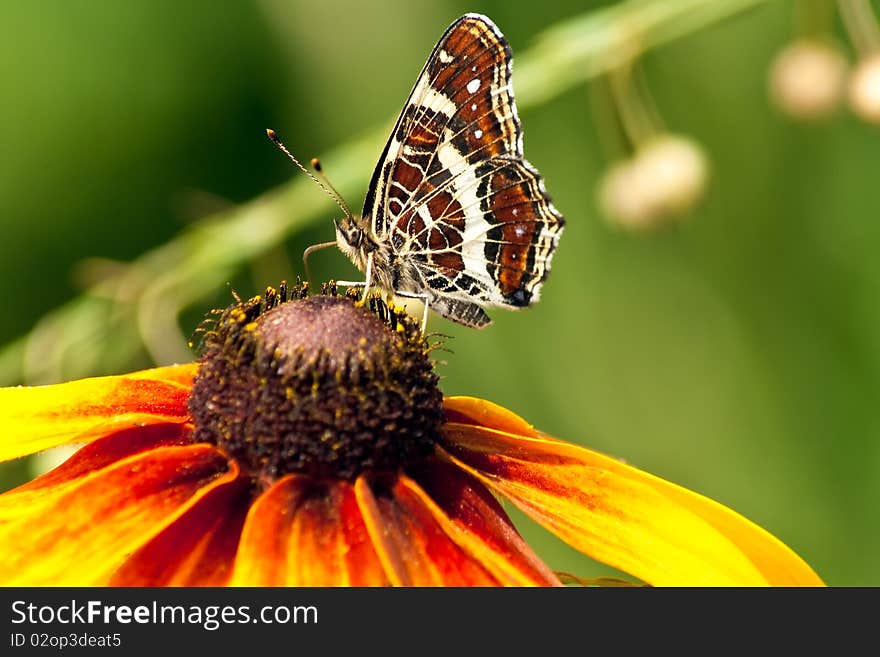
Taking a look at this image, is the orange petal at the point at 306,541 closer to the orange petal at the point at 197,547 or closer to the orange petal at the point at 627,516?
the orange petal at the point at 197,547

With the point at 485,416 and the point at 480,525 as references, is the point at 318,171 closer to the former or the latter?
the point at 485,416

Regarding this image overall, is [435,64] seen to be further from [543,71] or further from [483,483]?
[483,483]

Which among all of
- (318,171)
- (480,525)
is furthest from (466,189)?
(480,525)

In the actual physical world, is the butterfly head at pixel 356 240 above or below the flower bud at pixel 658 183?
below

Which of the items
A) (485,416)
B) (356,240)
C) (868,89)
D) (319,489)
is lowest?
(319,489)

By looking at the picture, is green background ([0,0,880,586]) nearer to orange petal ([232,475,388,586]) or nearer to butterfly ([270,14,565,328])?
butterfly ([270,14,565,328])

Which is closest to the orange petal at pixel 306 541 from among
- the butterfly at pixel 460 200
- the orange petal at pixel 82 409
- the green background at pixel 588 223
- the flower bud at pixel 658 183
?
the orange petal at pixel 82 409
